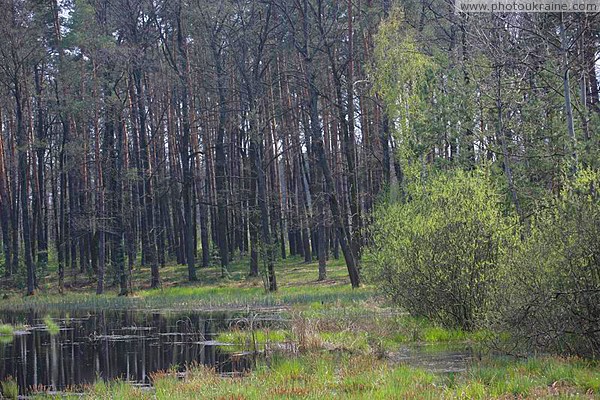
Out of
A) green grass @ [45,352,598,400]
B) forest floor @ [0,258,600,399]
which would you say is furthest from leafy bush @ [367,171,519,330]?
green grass @ [45,352,598,400]

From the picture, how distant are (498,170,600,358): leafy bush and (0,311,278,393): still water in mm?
4815

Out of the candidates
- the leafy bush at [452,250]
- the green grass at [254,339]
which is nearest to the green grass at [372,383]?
the leafy bush at [452,250]

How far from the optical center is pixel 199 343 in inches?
710

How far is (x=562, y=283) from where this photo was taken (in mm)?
11945

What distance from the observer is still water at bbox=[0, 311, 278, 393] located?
1453 cm

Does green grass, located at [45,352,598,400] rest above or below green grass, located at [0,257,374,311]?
below

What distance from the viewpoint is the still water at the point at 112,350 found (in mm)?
14531

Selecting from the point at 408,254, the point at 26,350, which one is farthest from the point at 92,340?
the point at 408,254

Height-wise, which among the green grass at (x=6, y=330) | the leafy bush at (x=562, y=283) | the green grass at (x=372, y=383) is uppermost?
the leafy bush at (x=562, y=283)

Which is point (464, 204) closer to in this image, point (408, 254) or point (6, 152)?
point (408, 254)

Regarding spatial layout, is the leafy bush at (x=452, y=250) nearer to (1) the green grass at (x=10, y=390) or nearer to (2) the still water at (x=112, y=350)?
(2) the still water at (x=112, y=350)

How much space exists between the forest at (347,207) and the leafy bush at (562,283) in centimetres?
3

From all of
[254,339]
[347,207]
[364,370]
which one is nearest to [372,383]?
[364,370]

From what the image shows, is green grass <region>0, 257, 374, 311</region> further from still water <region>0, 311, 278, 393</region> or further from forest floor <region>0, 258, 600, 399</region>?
still water <region>0, 311, 278, 393</region>
